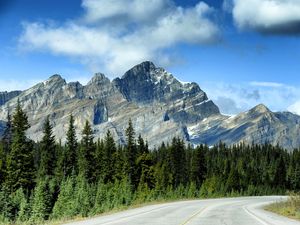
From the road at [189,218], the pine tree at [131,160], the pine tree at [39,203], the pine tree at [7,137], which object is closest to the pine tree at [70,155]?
the pine tree at [7,137]

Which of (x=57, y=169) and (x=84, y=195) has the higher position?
(x=57, y=169)

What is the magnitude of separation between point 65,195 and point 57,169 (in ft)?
85.4

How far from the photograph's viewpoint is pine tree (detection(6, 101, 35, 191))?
60656 millimetres

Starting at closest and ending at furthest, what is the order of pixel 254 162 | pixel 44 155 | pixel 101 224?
pixel 101 224, pixel 44 155, pixel 254 162

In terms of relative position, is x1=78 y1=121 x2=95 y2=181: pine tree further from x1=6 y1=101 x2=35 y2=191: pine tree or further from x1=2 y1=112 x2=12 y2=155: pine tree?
x1=6 y1=101 x2=35 y2=191: pine tree

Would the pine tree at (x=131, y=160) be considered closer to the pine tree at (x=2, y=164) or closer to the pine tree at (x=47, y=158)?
the pine tree at (x=47, y=158)

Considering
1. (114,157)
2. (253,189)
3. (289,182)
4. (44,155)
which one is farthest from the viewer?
(289,182)

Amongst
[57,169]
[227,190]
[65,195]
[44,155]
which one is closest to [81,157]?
[57,169]

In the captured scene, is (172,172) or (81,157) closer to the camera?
(81,157)

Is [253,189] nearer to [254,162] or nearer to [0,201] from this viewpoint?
[254,162]

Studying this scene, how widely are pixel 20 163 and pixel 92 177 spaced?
25072 millimetres

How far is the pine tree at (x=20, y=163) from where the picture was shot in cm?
6066

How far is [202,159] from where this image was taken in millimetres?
116375

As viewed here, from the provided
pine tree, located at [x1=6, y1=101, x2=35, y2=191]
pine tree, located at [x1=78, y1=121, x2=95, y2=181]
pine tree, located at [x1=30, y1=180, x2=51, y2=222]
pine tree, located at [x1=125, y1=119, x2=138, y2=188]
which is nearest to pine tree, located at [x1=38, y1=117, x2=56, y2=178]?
pine tree, located at [x1=78, y1=121, x2=95, y2=181]
